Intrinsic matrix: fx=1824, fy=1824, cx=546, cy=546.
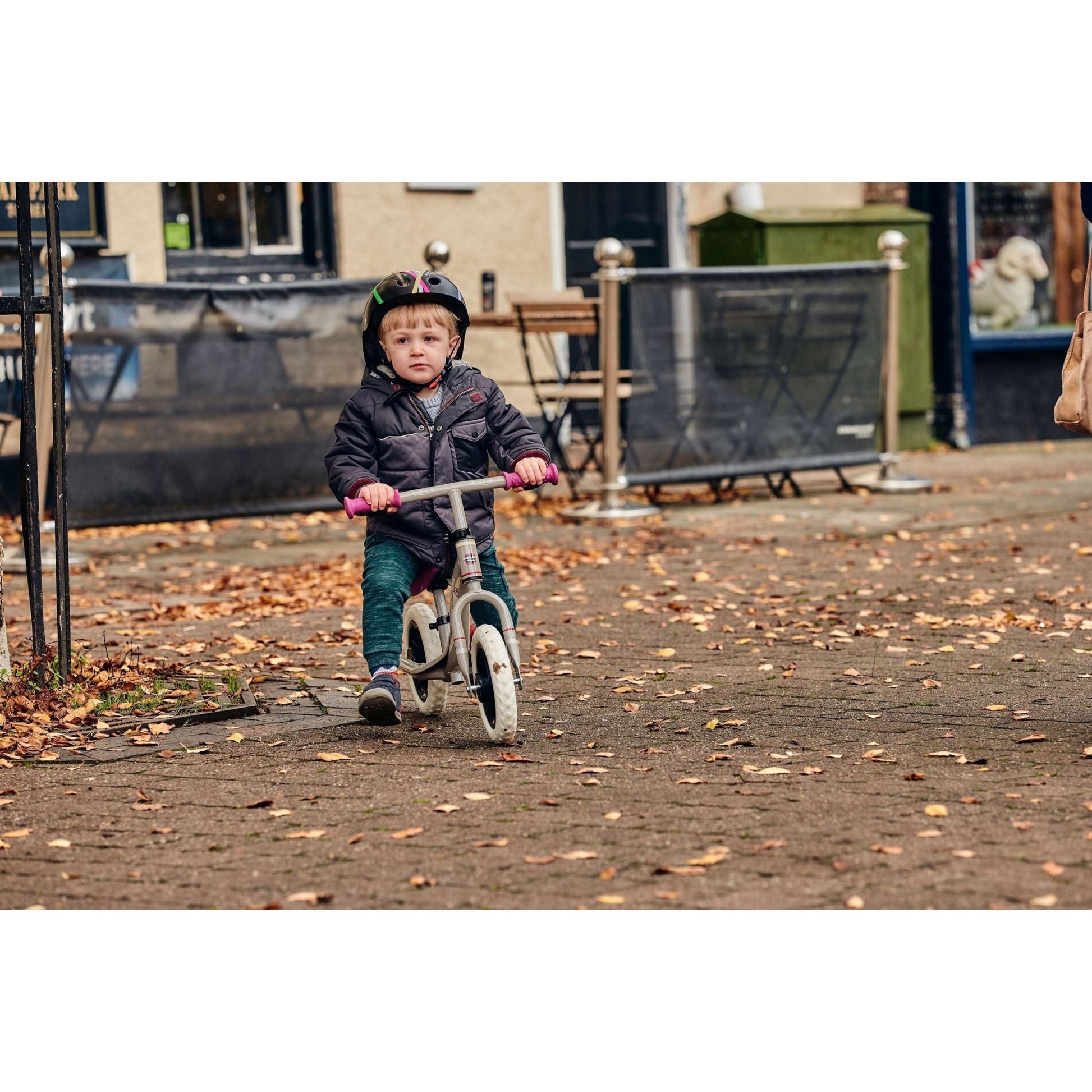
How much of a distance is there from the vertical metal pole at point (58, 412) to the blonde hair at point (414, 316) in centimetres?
111

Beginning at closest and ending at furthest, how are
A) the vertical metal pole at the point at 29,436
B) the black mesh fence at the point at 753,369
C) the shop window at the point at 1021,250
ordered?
1. the vertical metal pole at the point at 29,436
2. the black mesh fence at the point at 753,369
3. the shop window at the point at 1021,250

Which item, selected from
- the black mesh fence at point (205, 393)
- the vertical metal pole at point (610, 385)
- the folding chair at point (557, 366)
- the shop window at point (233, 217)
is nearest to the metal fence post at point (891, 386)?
the folding chair at point (557, 366)

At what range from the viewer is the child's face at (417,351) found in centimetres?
535

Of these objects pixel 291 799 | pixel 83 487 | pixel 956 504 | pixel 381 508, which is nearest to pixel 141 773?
pixel 291 799

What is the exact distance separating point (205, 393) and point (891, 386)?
15.2 feet

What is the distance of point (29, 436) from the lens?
6.01 metres

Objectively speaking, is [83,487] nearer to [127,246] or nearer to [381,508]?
[127,246]

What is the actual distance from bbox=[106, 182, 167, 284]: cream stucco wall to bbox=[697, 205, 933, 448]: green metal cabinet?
445cm

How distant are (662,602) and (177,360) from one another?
3.71 meters

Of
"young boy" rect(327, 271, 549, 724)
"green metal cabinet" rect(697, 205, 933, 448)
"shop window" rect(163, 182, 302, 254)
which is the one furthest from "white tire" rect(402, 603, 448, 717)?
"green metal cabinet" rect(697, 205, 933, 448)

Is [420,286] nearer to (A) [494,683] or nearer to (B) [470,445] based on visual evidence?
(B) [470,445]

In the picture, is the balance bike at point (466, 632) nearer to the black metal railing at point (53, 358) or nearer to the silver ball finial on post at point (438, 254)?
the black metal railing at point (53, 358)

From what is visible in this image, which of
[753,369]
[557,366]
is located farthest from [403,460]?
[557,366]

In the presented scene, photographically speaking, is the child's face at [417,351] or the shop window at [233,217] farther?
the shop window at [233,217]
